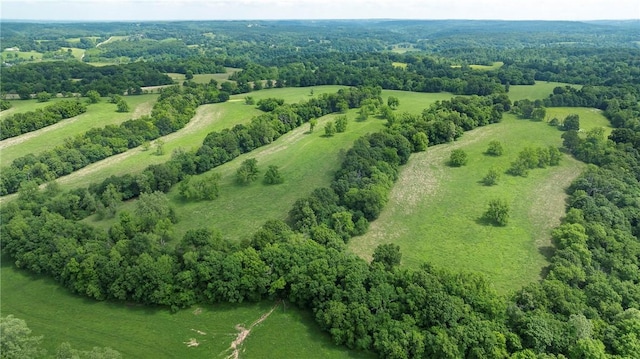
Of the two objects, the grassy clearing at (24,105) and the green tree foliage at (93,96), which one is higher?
the green tree foliage at (93,96)

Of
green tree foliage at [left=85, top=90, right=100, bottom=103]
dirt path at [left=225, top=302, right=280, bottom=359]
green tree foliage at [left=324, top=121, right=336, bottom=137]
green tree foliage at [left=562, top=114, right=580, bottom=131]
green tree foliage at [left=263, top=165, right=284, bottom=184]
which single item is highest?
green tree foliage at [left=85, top=90, right=100, bottom=103]

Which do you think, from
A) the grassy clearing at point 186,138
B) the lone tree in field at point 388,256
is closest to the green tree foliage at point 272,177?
the grassy clearing at point 186,138

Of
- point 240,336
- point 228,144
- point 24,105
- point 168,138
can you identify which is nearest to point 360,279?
point 240,336

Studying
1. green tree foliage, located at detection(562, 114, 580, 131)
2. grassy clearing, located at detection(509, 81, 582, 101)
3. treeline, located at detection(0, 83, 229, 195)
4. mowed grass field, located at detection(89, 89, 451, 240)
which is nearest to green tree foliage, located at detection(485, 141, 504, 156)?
green tree foliage, located at detection(562, 114, 580, 131)

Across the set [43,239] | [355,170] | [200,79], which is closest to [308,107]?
[355,170]

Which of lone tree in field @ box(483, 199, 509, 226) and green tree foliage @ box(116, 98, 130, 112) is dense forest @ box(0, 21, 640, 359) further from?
green tree foliage @ box(116, 98, 130, 112)

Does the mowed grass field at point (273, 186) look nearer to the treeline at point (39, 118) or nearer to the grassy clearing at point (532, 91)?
the treeline at point (39, 118)

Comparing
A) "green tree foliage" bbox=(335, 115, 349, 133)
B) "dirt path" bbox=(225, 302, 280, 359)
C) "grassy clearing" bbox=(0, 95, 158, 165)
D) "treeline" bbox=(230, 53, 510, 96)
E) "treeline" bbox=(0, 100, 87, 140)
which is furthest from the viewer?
"treeline" bbox=(230, 53, 510, 96)
